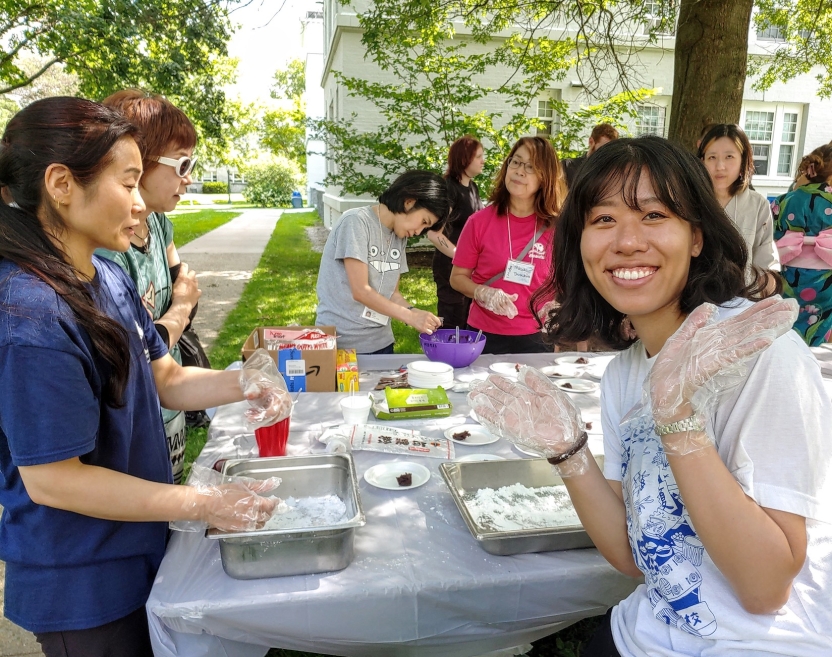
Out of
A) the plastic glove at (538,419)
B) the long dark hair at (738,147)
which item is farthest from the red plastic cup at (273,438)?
the long dark hair at (738,147)

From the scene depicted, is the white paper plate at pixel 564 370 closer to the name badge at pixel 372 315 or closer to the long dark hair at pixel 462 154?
the name badge at pixel 372 315

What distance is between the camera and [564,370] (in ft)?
9.91

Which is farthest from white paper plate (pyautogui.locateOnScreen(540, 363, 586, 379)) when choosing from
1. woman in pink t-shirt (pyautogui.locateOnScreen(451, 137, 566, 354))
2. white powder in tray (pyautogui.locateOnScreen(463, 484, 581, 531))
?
white powder in tray (pyautogui.locateOnScreen(463, 484, 581, 531))

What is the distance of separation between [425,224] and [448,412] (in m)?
1.14

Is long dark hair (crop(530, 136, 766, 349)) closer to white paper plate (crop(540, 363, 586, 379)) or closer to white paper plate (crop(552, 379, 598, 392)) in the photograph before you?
white paper plate (crop(552, 379, 598, 392))

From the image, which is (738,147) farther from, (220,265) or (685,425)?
(220,265)

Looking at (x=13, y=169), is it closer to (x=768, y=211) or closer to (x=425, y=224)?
(x=425, y=224)

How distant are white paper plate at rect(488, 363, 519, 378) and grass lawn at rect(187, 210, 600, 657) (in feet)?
3.89

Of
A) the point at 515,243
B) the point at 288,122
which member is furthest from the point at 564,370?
the point at 288,122

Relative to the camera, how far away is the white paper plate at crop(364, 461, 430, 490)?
1.75 m

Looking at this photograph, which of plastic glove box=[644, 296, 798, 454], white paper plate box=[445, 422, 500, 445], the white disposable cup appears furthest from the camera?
the white disposable cup

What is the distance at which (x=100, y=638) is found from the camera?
1311 millimetres

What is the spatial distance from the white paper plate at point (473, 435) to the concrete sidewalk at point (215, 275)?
189cm

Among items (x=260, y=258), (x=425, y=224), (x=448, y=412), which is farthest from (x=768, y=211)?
(x=260, y=258)
